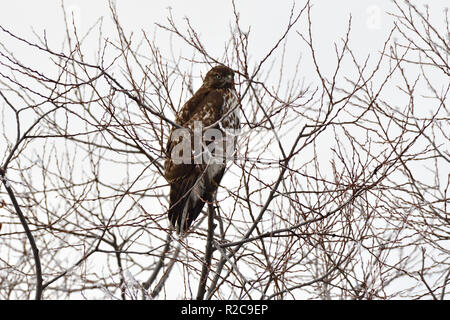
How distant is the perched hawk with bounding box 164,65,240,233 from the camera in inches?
231

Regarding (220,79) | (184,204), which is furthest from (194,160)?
(220,79)

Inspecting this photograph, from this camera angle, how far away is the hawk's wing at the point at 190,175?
591 cm

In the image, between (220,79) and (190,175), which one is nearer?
(190,175)

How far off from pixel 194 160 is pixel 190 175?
18 centimetres

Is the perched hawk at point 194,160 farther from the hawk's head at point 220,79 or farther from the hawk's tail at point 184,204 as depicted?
the hawk's head at point 220,79

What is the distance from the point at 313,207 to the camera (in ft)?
15.8

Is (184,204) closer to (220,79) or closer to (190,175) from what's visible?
(190,175)

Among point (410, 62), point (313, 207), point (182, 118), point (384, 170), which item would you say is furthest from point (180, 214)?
point (410, 62)

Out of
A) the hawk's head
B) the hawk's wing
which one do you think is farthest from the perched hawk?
the hawk's head

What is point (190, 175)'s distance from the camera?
5980 mm

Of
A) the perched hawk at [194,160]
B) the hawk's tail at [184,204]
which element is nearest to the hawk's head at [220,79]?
the perched hawk at [194,160]

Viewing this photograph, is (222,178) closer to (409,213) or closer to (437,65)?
(409,213)
